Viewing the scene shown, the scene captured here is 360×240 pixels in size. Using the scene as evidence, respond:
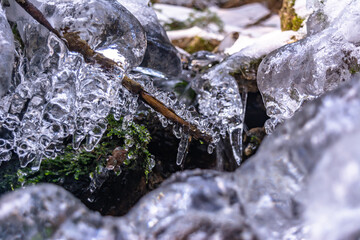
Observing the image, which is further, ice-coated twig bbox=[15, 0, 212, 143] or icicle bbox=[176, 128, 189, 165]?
icicle bbox=[176, 128, 189, 165]

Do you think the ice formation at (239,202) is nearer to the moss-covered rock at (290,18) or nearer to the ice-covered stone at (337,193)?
the ice-covered stone at (337,193)

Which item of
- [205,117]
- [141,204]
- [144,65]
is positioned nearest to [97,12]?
[144,65]

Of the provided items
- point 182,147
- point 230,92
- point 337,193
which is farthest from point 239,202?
point 230,92

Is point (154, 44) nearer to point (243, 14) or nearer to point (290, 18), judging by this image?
point (290, 18)

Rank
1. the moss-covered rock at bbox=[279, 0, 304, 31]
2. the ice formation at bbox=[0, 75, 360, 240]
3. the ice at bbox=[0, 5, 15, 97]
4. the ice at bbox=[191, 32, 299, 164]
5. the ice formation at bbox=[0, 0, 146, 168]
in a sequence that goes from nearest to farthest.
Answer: the ice formation at bbox=[0, 75, 360, 240] < the ice at bbox=[0, 5, 15, 97] < the ice formation at bbox=[0, 0, 146, 168] < the ice at bbox=[191, 32, 299, 164] < the moss-covered rock at bbox=[279, 0, 304, 31]

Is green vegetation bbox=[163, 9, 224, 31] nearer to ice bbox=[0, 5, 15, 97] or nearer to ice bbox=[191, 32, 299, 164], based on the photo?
ice bbox=[191, 32, 299, 164]

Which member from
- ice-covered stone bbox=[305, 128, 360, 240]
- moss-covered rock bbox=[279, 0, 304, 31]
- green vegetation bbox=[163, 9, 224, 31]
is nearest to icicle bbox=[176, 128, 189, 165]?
ice-covered stone bbox=[305, 128, 360, 240]
